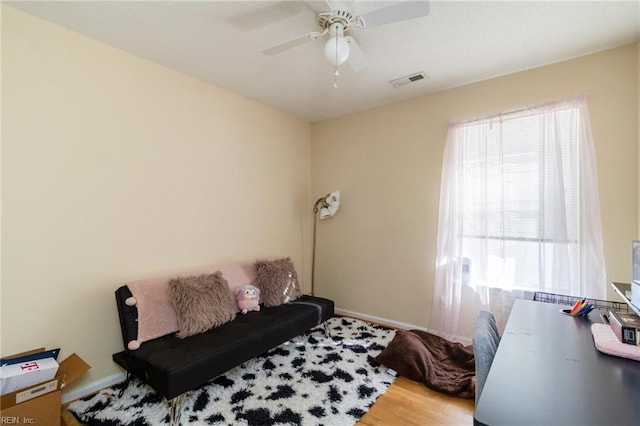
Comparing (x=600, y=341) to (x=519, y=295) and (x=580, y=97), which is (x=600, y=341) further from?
(x=580, y=97)

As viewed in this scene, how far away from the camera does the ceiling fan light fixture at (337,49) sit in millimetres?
1769

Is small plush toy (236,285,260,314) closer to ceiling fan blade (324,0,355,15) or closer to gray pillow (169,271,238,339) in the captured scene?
gray pillow (169,271,238,339)

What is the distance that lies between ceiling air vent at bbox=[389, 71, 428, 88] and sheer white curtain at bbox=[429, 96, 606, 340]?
57 cm

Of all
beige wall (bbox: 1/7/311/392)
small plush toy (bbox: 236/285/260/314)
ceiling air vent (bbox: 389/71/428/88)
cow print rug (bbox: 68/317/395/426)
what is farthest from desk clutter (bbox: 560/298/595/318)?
beige wall (bbox: 1/7/311/392)

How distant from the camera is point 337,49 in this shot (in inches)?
70.0

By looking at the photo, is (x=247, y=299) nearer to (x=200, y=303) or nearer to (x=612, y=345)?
(x=200, y=303)

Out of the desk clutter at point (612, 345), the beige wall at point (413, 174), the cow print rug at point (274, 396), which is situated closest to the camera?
the desk clutter at point (612, 345)

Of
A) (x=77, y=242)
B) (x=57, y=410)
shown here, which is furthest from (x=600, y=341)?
(x=77, y=242)

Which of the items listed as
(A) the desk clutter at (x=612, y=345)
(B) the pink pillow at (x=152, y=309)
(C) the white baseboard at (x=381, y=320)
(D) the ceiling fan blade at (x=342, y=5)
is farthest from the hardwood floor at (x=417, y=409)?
(D) the ceiling fan blade at (x=342, y=5)

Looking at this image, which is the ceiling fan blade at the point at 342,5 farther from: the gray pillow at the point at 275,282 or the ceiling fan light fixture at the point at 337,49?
the gray pillow at the point at 275,282

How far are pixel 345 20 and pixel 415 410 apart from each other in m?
2.47

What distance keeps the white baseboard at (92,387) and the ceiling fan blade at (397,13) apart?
9.75 ft

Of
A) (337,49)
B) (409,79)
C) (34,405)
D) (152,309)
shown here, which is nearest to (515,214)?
(409,79)

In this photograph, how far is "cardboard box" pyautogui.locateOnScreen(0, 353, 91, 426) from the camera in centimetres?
147
